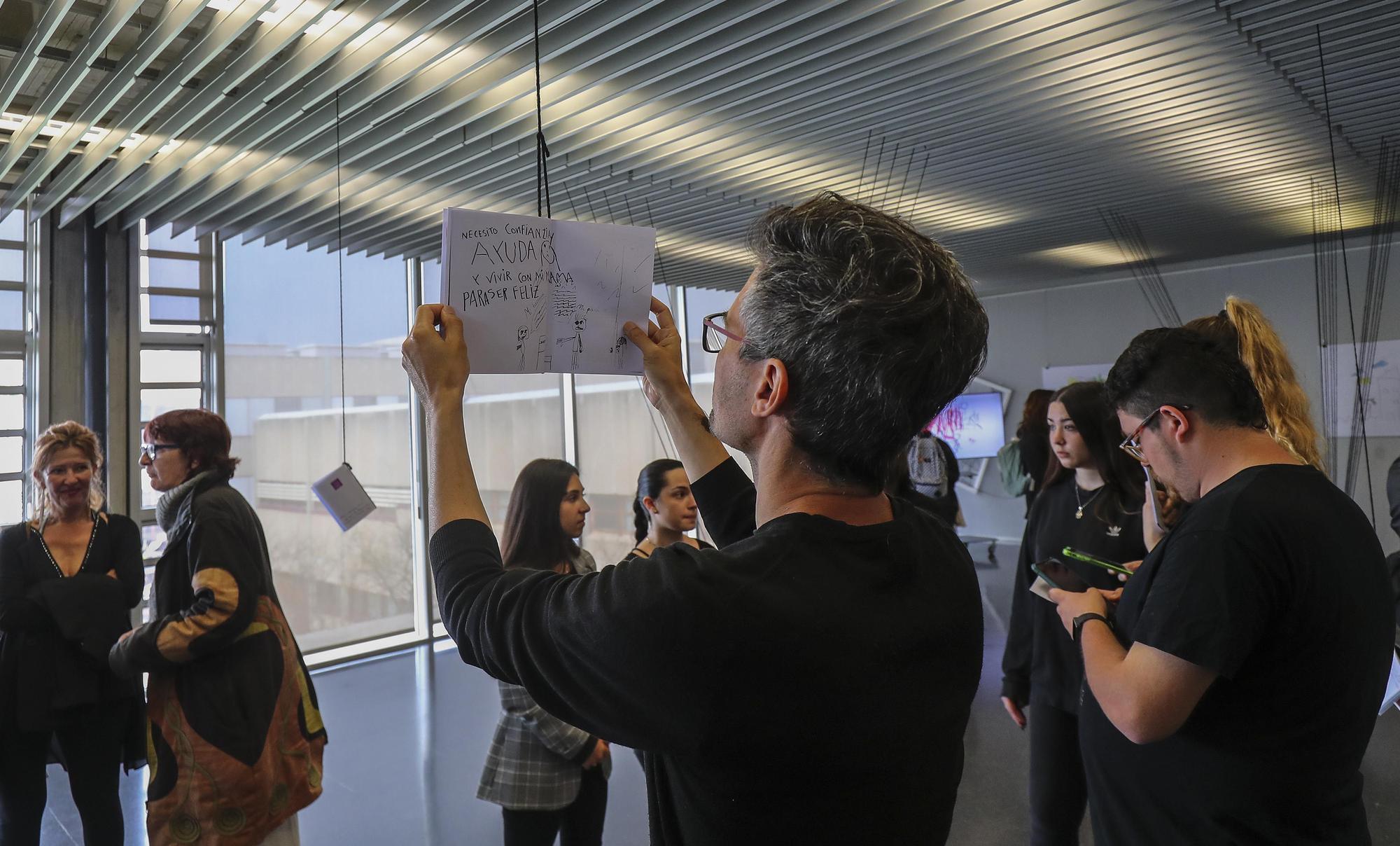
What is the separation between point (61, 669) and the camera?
2779 millimetres

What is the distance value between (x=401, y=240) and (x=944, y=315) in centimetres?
614

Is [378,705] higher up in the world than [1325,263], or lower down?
lower down

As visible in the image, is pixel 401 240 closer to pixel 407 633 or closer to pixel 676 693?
pixel 407 633

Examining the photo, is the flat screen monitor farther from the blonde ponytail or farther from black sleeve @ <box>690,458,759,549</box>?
black sleeve @ <box>690,458,759,549</box>

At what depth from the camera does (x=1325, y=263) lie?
314 inches

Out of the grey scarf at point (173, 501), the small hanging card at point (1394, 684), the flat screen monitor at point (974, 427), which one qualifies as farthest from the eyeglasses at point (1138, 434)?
the flat screen monitor at point (974, 427)

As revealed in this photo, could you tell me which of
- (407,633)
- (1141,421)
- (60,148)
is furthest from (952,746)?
(407,633)

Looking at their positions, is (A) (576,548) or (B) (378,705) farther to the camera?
(B) (378,705)

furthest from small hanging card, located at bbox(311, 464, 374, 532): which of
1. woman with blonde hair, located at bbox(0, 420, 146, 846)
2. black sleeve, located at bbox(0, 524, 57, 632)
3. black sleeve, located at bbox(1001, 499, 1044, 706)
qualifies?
black sleeve, located at bbox(1001, 499, 1044, 706)

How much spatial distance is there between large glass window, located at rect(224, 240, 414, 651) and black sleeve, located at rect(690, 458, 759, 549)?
19.1 ft

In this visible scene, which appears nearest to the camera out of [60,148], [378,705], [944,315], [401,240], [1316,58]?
[944,315]

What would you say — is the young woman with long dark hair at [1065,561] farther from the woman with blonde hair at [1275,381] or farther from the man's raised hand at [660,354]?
the man's raised hand at [660,354]

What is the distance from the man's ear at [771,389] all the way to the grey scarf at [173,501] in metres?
2.31

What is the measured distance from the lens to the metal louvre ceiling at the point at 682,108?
3295mm
